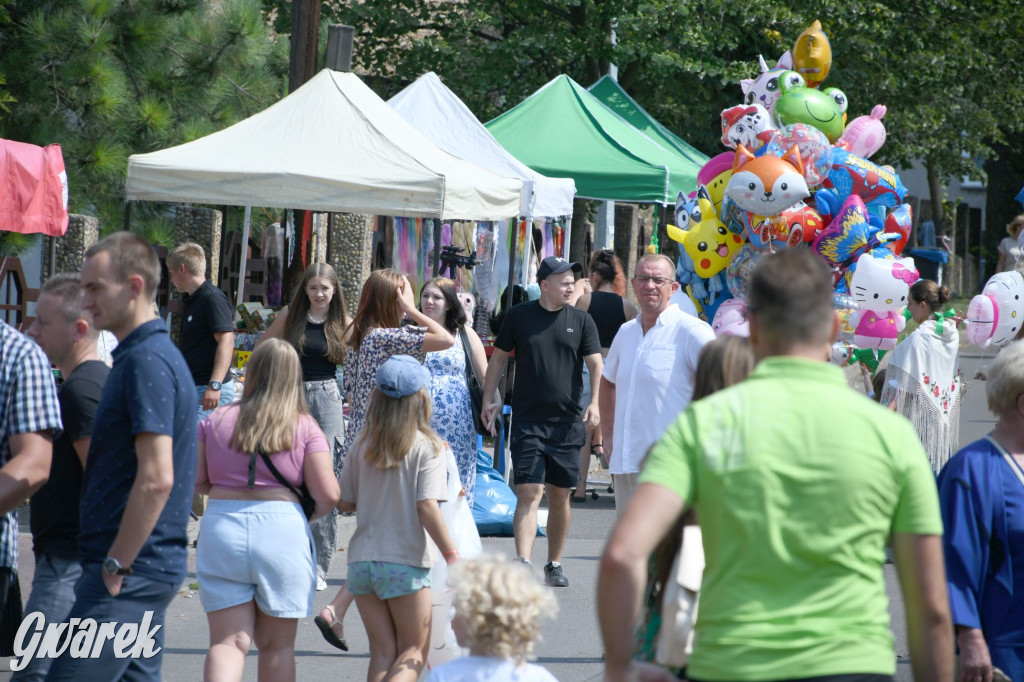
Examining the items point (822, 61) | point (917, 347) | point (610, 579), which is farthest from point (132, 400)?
point (822, 61)

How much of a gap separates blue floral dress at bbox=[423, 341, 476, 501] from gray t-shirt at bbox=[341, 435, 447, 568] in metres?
2.57

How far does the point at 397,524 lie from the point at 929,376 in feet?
15.1

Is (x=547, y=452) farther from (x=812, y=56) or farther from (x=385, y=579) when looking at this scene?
(x=812, y=56)

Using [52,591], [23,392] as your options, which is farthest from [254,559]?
[23,392]

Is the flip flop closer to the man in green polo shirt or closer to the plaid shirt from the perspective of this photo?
the plaid shirt

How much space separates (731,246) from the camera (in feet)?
31.2

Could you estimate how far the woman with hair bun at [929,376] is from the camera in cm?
799

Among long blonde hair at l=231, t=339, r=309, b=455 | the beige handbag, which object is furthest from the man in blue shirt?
the beige handbag

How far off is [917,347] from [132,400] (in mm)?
5862

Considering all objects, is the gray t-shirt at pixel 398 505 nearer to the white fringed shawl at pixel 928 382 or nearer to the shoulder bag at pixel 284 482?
the shoulder bag at pixel 284 482

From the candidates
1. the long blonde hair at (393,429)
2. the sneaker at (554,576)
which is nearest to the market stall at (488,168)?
the sneaker at (554,576)

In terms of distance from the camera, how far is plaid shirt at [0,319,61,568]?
371cm

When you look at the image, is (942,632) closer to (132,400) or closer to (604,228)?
(132,400)

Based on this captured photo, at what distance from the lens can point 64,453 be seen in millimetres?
4059
